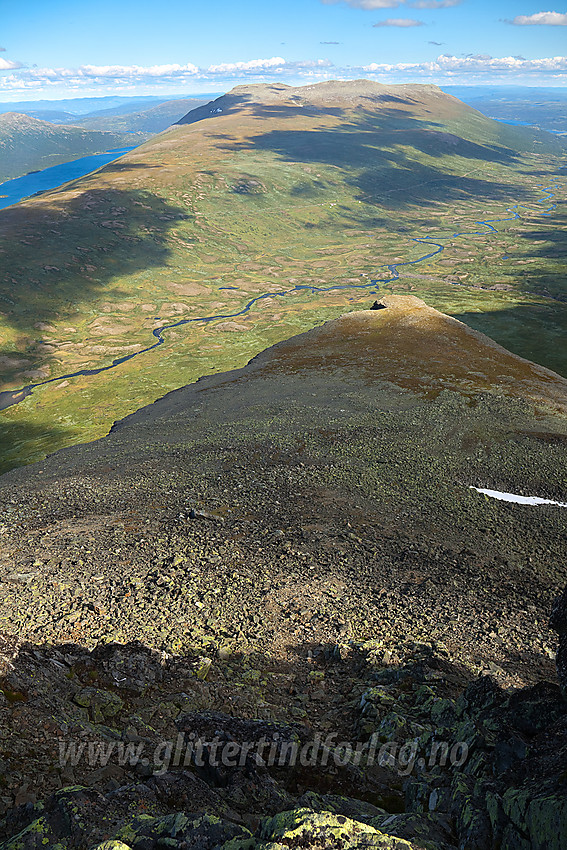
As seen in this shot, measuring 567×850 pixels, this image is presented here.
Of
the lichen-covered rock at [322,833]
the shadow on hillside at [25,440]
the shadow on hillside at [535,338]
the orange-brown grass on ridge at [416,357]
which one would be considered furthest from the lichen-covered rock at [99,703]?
the shadow on hillside at [535,338]

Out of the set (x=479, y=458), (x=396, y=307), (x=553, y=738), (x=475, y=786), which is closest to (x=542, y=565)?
(x=479, y=458)

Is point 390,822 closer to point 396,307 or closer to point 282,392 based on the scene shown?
point 282,392

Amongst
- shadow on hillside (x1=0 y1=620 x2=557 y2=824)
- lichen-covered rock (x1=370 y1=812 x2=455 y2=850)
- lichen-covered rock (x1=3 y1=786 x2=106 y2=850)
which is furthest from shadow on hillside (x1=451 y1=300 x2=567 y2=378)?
lichen-covered rock (x1=3 y1=786 x2=106 y2=850)

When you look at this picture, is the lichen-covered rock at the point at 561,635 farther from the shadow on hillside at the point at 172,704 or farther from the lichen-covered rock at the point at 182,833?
the lichen-covered rock at the point at 182,833

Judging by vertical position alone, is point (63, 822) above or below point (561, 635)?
above

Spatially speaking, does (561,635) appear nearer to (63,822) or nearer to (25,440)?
(63,822)

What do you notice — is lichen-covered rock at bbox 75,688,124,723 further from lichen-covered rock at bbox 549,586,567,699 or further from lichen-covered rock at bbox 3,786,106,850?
lichen-covered rock at bbox 549,586,567,699

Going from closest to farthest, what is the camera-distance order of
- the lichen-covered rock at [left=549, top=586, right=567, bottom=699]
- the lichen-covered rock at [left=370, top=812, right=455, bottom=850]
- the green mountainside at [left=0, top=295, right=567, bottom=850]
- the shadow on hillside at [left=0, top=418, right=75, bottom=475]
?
the lichen-covered rock at [left=370, top=812, right=455, bottom=850], the green mountainside at [left=0, top=295, right=567, bottom=850], the lichen-covered rock at [left=549, top=586, right=567, bottom=699], the shadow on hillside at [left=0, top=418, right=75, bottom=475]

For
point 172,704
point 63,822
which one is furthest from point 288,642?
point 63,822

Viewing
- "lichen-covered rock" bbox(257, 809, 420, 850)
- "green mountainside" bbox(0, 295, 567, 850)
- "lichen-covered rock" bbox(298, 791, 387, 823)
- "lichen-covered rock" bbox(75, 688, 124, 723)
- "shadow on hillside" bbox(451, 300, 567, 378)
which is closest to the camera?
"lichen-covered rock" bbox(257, 809, 420, 850)

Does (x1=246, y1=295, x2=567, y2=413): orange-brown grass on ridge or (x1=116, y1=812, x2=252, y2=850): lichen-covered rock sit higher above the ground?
(x1=116, y1=812, x2=252, y2=850): lichen-covered rock

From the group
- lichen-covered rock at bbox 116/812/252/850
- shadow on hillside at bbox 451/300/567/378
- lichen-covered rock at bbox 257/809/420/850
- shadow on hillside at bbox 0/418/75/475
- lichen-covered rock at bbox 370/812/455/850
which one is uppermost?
lichen-covered rock at bbox 257/809/420/850

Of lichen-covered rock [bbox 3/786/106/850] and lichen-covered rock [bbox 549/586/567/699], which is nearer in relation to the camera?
lichen-covered rock [bbox 3/786/106/850]
